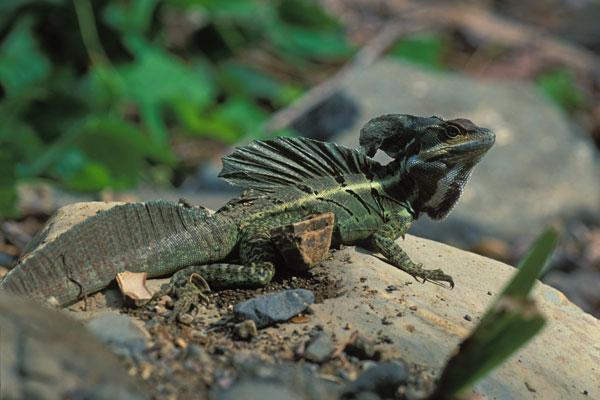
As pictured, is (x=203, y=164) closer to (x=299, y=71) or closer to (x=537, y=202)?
(x=299, y=71)

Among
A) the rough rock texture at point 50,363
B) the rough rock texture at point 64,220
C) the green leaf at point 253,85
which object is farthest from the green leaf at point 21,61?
the rough rock texture at point 50,363

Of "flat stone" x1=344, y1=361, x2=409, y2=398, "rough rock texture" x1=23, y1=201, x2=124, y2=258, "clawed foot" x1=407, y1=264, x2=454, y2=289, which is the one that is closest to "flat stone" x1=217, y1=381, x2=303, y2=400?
"flat stone" x1=344, y1=361, x2=409, y2=398

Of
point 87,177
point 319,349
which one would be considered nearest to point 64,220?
point 319,349

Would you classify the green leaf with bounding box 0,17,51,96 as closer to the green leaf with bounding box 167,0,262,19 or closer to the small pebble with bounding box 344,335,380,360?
the green leaf with bounding box 167,0,262,19

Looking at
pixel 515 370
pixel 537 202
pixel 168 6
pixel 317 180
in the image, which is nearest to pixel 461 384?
pixel 515 370

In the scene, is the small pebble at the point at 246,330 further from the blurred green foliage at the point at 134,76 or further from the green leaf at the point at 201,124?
the green leaf at the point at 201,124
